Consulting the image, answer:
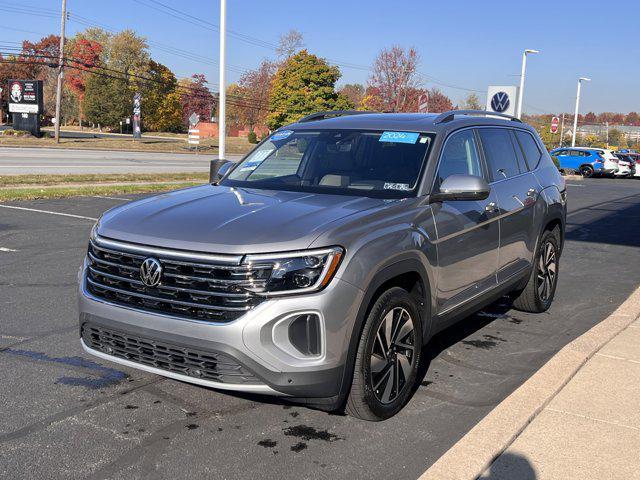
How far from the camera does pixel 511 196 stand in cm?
539

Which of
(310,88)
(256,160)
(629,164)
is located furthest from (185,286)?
(310,88)

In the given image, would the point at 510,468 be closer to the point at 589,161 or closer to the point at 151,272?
the point at 151,272

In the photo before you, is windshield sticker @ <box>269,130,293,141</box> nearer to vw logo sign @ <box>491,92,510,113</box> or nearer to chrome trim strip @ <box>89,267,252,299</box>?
chrome trim strip @ <box>89,267,252,299</box>

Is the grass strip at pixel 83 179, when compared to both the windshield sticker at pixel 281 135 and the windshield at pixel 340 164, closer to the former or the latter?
the windshield sticker at pixel 281 135

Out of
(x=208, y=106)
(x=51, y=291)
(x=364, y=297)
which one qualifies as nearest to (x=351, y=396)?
(x=364, y=297)

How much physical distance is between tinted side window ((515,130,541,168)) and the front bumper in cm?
341

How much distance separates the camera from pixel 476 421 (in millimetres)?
3951

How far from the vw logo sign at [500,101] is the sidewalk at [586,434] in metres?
15.8

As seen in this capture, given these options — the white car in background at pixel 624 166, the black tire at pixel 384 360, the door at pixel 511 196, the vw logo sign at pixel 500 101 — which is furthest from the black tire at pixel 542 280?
the white car in background at pixel 624 166

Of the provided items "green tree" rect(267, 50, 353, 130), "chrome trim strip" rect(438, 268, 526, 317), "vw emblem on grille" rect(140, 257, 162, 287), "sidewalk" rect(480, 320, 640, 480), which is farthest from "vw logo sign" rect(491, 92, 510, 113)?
"green tree" rect(267, 50, 353, 130)

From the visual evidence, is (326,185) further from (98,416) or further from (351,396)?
(98,416)

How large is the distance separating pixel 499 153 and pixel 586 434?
259 cm

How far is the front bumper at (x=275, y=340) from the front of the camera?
3.22 meters

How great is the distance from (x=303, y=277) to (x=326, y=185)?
1380mm
